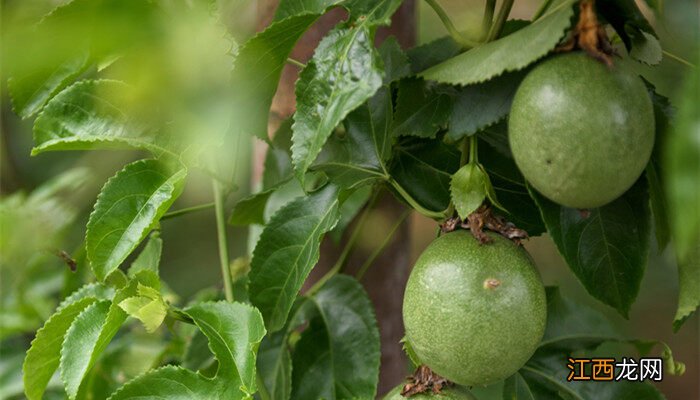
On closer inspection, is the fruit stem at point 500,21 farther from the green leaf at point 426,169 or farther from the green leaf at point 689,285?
the green leaf at point 689,285

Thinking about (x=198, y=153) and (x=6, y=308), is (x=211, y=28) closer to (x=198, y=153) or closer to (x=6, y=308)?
(x=198, y=153)

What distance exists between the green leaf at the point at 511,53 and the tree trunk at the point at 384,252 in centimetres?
42

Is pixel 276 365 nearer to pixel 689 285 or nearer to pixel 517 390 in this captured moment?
pixel 517 390

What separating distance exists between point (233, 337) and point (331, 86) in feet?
0.82

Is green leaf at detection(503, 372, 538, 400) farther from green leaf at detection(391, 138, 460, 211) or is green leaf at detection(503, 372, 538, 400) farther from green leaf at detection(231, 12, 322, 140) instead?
green leaf at detection(231, 12, 322, 140)

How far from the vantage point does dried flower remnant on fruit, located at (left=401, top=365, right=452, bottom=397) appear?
0.74 m

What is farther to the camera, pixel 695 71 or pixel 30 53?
pixel 30 53

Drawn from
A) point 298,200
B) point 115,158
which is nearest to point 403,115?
point 298,200

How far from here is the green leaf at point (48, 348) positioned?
84cm

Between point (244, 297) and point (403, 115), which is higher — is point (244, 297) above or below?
below

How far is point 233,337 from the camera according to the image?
30.4 inches

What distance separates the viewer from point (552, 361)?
90cm

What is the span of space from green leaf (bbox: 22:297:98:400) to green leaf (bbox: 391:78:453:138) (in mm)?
350

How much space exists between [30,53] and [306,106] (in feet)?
0.93
